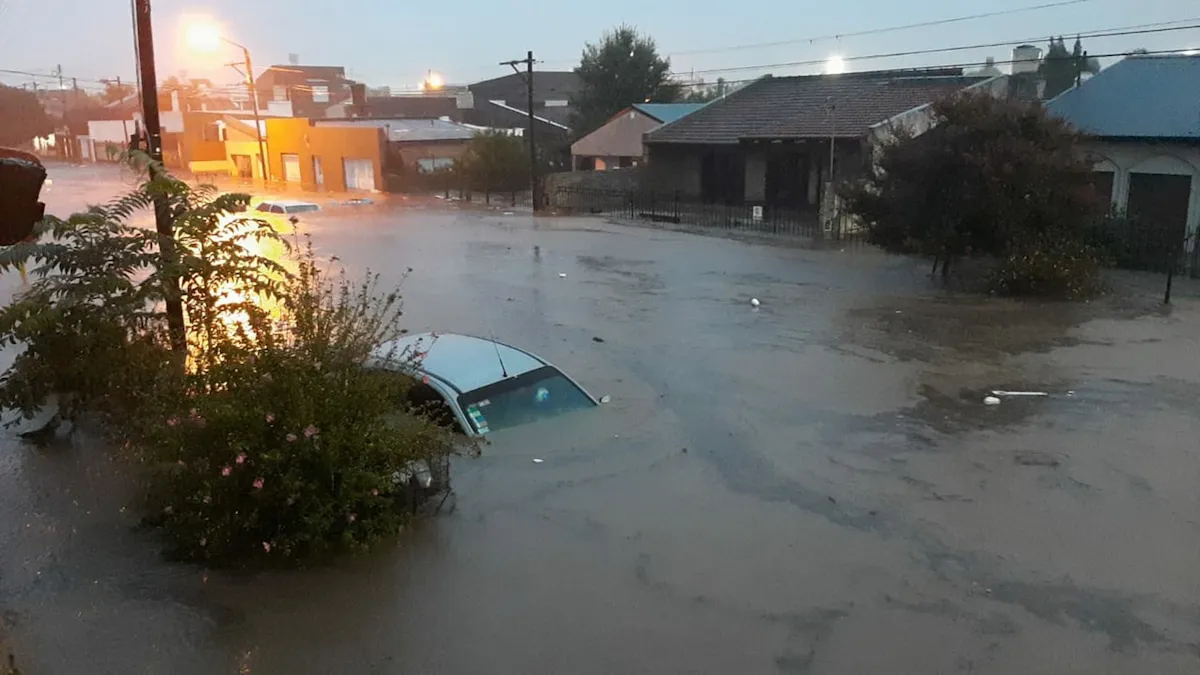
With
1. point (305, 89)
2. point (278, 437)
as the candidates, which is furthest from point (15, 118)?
point (305, 89)

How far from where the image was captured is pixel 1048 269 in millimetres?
17656

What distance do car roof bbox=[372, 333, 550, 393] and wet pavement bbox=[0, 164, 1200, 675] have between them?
639 millimetres

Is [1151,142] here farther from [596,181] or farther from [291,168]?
[291,168]

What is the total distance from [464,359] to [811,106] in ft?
82.1

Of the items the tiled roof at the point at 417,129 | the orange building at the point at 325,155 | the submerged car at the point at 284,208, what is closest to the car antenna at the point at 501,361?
the submerged car at the point at 284,208

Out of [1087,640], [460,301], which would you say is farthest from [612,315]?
[1087,640]

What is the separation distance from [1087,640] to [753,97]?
30910mm

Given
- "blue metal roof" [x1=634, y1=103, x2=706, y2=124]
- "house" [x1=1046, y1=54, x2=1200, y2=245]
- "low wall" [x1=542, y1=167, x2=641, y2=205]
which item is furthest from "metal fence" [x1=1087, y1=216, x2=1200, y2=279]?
"blue metal roof" [x1=634, y1=103, x2=706, y2=124]

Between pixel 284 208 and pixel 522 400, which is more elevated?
pixel 284 208

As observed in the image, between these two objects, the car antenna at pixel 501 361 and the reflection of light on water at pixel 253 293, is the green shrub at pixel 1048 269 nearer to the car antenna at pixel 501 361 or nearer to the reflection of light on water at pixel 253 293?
the car antenna at pixel 501 361

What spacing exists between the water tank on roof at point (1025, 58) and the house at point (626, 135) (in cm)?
1138

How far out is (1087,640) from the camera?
20.7 feet

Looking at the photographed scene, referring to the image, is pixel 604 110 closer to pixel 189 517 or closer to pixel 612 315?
pixel 612 315

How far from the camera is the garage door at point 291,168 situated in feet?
181
